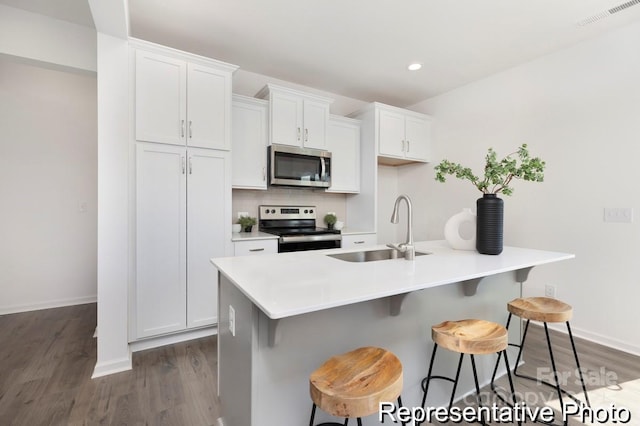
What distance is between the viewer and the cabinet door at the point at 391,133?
379 cm

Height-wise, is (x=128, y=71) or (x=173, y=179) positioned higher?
(x=128, y=71)

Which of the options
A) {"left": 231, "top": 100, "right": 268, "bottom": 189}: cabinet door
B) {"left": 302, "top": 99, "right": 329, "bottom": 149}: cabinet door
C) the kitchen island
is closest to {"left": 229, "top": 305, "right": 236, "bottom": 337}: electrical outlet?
the kitchen island

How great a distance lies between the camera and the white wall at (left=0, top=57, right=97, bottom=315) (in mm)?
3115

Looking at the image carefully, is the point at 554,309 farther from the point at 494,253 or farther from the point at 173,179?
the point at 173,179

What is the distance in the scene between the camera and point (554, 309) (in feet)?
5.54

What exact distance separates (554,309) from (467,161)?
2.39m

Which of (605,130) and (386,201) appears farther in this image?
(386,201)

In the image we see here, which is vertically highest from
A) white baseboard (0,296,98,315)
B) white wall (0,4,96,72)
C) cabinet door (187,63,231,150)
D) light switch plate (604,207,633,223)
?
white wall (0,4,96,72)

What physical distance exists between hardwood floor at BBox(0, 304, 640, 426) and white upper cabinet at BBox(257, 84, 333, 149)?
217 cm

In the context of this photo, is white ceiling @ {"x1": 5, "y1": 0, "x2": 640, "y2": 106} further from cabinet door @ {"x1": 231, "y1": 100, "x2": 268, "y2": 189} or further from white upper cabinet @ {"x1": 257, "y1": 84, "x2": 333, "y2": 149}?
cabinet door @ {"x1": 231, "y1": 100, "x2": 268, "y2": 189}

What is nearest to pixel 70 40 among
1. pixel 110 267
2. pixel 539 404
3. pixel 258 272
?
pixel 110 267

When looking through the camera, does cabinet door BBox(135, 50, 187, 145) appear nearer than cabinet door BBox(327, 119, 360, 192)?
Yes

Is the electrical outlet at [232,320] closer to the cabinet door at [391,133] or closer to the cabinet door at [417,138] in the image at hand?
the cabinet door at [391,133]

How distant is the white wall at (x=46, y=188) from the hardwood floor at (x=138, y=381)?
0.70 meters
